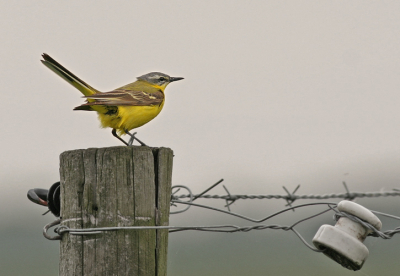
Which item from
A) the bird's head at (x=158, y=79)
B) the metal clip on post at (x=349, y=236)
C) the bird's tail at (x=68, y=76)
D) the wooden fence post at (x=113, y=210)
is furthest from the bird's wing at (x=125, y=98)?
the metal clip on post at (x=349, y=236)

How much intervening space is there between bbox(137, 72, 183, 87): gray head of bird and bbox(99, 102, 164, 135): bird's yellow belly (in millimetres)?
1127

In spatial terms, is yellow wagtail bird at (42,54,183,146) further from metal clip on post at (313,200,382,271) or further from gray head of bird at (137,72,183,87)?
metal clip on post at (313,200,382,271)

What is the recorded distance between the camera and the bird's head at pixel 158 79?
21.0ft

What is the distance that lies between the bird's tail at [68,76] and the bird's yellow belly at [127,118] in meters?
0.30

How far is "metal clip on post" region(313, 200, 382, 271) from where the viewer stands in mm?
2787

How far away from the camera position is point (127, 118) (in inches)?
203

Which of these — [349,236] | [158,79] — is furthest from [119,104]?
[349,236]

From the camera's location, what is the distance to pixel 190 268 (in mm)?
13891

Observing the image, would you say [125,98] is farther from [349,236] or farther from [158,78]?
[349,236]

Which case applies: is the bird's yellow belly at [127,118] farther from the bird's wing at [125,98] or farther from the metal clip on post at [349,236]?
the metal clip on post at [349,236]

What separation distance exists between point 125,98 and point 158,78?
1.37 meters

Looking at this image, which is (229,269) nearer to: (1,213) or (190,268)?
(190,268)

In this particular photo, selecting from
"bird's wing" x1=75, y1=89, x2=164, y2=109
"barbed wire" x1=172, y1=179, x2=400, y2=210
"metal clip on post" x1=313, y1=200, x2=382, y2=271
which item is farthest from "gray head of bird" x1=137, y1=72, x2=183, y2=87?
"metal clip on post" x1=313, y1=200, x2=382, y2=271

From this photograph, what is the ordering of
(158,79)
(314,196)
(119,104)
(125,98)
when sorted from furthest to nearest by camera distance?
(158,79) < (125,98) < (119,104) < (314,196)
